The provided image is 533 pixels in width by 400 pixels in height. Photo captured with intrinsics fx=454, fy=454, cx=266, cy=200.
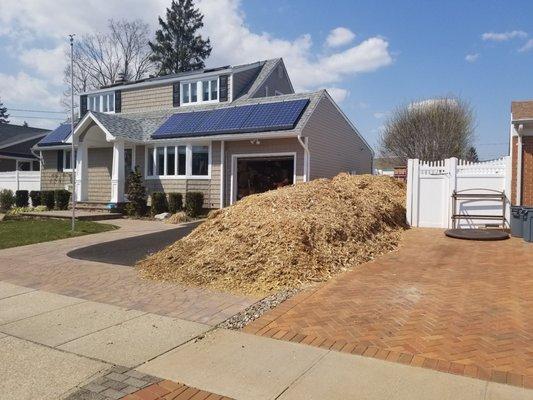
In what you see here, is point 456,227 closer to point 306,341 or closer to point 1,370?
point 306,341

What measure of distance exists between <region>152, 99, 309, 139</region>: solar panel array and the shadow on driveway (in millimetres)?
6091

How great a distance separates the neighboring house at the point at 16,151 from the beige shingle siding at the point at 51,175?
406 inches

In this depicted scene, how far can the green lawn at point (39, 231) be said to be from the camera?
12203mm

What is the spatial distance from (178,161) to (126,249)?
9753 mm

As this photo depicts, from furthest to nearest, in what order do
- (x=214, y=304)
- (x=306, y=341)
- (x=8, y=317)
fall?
(x=214, y=304) < (x=8, y=317) < (x=306, y=341)

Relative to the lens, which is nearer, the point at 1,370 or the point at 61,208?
Result: the point at 1,370

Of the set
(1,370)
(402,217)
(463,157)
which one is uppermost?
(463,157)

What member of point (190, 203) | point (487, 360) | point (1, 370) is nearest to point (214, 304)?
point (1, 370)

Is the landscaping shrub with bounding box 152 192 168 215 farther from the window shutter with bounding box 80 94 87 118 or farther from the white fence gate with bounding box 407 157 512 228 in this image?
the window shutter with bounding box 80 94 87 118

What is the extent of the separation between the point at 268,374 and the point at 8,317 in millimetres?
3653

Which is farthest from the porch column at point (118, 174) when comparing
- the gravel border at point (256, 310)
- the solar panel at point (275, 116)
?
the gravel border at point (256, 310)

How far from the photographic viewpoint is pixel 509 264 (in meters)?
8.35

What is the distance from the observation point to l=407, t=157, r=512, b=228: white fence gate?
1276 cm

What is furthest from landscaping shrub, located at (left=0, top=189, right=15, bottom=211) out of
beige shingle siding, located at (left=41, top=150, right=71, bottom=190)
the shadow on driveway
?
the shadow on driveway
